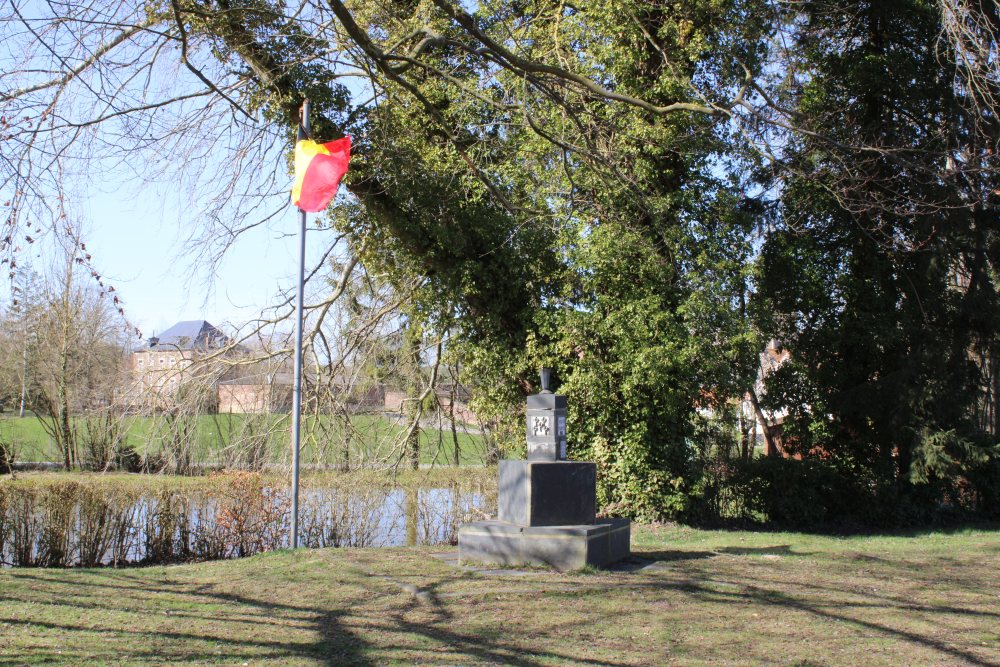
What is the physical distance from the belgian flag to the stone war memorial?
3.62 m

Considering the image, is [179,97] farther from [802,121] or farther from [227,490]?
[802,121]

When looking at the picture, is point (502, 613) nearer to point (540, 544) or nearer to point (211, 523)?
point (540, 544)

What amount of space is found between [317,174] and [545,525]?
505 cm

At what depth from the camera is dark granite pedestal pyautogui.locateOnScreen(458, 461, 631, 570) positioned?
8.37 meters

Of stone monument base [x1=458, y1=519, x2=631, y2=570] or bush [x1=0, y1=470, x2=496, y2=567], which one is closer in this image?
stone monument base [x1=458, y1=519, x2=631, y2=570]

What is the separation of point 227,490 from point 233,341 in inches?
156

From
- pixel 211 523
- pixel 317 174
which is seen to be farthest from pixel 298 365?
pixel 211 523

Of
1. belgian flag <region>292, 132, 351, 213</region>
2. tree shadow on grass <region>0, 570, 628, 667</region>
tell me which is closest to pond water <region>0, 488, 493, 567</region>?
tree shadow on grass <region>0, 570, 628, 667</region>

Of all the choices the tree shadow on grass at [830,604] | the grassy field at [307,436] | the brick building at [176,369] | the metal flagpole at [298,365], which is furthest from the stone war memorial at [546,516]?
the brick building at [176,369]

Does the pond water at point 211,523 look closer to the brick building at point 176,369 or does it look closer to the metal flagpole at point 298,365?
the metal flagpole at point 298,365

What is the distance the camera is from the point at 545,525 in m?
8.65

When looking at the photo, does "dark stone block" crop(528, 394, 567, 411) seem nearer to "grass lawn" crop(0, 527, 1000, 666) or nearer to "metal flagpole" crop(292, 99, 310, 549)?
"grass lawn" crop(0, 527, 1000, 666)

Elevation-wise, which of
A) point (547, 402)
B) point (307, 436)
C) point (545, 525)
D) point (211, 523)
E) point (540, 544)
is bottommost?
point (211, 523)

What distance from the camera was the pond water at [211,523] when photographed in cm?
1020
